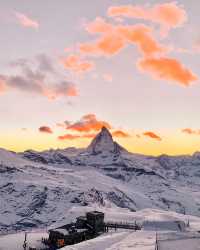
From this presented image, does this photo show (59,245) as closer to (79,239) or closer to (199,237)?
(79,239)

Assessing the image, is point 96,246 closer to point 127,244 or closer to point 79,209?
point 127,244

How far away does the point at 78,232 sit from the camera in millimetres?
106312

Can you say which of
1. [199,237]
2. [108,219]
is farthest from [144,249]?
[108,219]

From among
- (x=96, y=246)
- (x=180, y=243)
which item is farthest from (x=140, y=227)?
(x=180, y=243)

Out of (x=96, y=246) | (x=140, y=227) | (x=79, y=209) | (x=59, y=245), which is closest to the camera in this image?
(x=96, y=246)

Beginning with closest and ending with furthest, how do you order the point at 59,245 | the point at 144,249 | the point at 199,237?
1. the point at 144,249
2. the point at 199,237
3. the point at 59,245

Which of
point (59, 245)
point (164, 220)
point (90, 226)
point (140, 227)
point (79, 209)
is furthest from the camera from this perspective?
point (79, 209)

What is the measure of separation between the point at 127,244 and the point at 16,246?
153 ft

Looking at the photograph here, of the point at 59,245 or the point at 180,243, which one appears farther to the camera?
the point at 59,245

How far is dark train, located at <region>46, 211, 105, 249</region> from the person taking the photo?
103250mm

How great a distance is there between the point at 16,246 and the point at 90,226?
1938 centimetres

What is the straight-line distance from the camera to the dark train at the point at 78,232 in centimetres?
10325

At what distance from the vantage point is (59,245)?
336 feet

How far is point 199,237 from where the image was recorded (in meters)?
67.8
